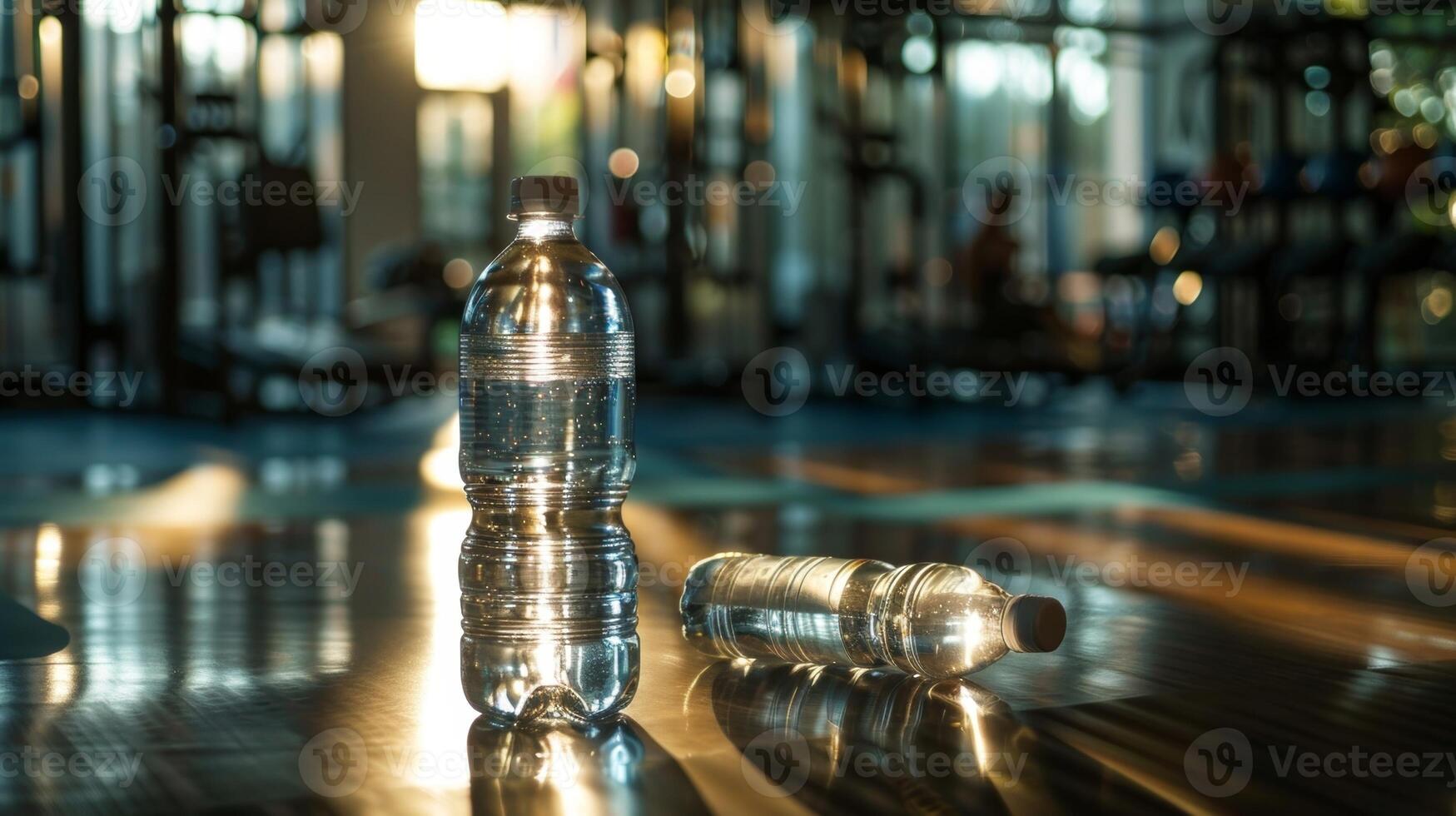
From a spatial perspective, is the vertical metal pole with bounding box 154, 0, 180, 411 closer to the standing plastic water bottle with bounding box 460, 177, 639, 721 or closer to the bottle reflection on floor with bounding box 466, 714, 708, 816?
the standing plastic water bottle with bounding box 460, 177, 639, 721

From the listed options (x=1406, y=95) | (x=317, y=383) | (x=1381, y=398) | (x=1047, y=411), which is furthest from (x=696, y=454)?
(x=1406, y=95)

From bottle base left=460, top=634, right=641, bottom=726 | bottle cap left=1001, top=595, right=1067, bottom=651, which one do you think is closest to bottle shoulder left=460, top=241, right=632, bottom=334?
bottle base left=460, top=634, right=641, bottom=726

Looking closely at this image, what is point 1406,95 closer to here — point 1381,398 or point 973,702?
point 1381,398

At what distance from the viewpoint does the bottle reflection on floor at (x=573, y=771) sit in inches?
42.2

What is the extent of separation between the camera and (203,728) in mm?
1321

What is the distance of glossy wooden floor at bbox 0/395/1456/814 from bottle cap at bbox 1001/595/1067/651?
8 centimetres

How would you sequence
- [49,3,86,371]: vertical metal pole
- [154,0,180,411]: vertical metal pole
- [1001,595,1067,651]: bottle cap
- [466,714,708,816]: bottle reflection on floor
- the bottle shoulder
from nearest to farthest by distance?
1. [466,714,708,816]: bottle reflection on floor
2. [1001,595,1067,651]: bottle cap
3. the bottle shoulder
4. [154,0,180,411]: vertical metal pole
5. [49,3,86,371]: vertical metal pole

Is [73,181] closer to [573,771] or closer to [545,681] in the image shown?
[545,681]

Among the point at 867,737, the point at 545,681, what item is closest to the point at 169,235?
the point at 545,681

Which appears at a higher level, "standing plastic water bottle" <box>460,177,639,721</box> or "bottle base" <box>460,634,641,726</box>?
"standing plastic water bottle" <box>460,177,639,721</box>

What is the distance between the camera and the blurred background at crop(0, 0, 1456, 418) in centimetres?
754

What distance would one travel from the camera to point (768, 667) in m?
1.58

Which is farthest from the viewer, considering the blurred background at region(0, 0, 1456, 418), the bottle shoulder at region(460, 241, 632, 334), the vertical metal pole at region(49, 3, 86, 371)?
the blurred background at region(0, 0, 1456, 418)

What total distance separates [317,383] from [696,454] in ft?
9.20
